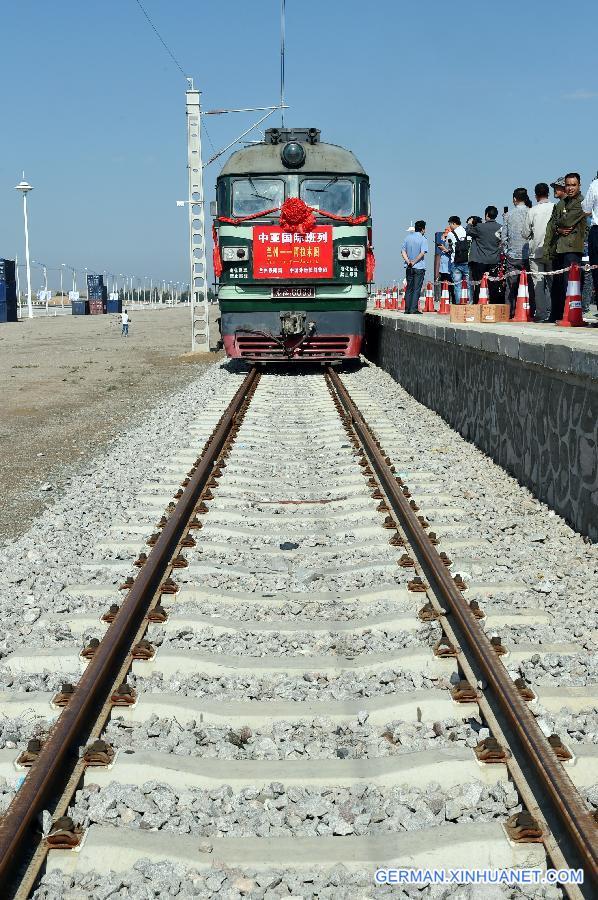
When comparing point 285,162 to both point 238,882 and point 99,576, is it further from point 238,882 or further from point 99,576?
point 238,882

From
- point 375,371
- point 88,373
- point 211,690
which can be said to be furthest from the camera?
point 88,373

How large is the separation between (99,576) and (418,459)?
419cm

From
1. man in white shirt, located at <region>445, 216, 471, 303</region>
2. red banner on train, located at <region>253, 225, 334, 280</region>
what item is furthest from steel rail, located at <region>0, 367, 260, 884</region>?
man in white shirt, located at <region>445, 216, 471, 303</region>

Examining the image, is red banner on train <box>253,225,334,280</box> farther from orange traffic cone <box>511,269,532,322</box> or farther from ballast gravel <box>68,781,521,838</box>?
ballast gravel <box>68,781,521,838</box>

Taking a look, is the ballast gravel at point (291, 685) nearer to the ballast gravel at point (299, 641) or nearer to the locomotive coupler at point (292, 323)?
the ballast gravel at point (299, 641)

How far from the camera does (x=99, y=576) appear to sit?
5441 millimetres

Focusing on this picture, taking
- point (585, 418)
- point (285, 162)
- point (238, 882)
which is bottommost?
point (238, 882)

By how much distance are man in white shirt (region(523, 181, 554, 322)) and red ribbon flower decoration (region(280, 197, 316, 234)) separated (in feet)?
11.2

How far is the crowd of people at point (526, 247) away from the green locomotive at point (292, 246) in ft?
6.24

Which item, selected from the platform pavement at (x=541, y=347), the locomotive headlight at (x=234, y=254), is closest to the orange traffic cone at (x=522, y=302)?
the platform pavement at (x=541, y=347)

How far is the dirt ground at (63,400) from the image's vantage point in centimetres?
908

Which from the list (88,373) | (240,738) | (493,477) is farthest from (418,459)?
(88,373)

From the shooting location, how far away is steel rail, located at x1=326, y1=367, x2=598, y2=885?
2646mm

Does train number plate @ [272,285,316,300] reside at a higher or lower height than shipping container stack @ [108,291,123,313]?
lower
